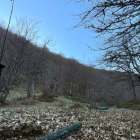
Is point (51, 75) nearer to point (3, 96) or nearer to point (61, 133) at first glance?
point (3, 96)

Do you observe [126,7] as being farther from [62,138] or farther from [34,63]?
[34,63]

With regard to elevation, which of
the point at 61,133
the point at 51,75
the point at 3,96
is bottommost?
the point at 61,133

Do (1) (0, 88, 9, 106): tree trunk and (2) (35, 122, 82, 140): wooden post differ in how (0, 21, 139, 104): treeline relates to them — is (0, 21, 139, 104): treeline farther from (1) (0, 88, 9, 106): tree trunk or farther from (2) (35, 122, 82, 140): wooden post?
(2) (35, 122, 82, 140): wooden post

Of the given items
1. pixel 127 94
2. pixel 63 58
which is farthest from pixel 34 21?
pixel 127 94

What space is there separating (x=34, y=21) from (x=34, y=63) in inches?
137

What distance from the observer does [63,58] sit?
29250 mm

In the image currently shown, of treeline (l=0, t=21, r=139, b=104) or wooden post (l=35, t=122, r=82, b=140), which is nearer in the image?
wooden post (l=35, t=122, r=82, b=140)

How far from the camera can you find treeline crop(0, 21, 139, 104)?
9812mm

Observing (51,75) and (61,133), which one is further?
(51,75)

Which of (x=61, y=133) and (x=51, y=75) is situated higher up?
(x=51, y=75)

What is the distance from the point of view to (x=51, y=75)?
23031 millimetres

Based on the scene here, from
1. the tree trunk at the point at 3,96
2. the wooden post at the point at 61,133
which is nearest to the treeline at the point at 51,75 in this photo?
the tree trunk at the point at 3,96

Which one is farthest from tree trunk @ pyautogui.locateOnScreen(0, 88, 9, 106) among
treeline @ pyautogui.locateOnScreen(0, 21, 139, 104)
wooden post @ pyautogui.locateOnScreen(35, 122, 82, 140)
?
wooden post @ pyautogui.locateOnScreen(35, 122, 82, 140)

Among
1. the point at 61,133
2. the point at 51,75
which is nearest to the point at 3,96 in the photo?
the point at 61,133
